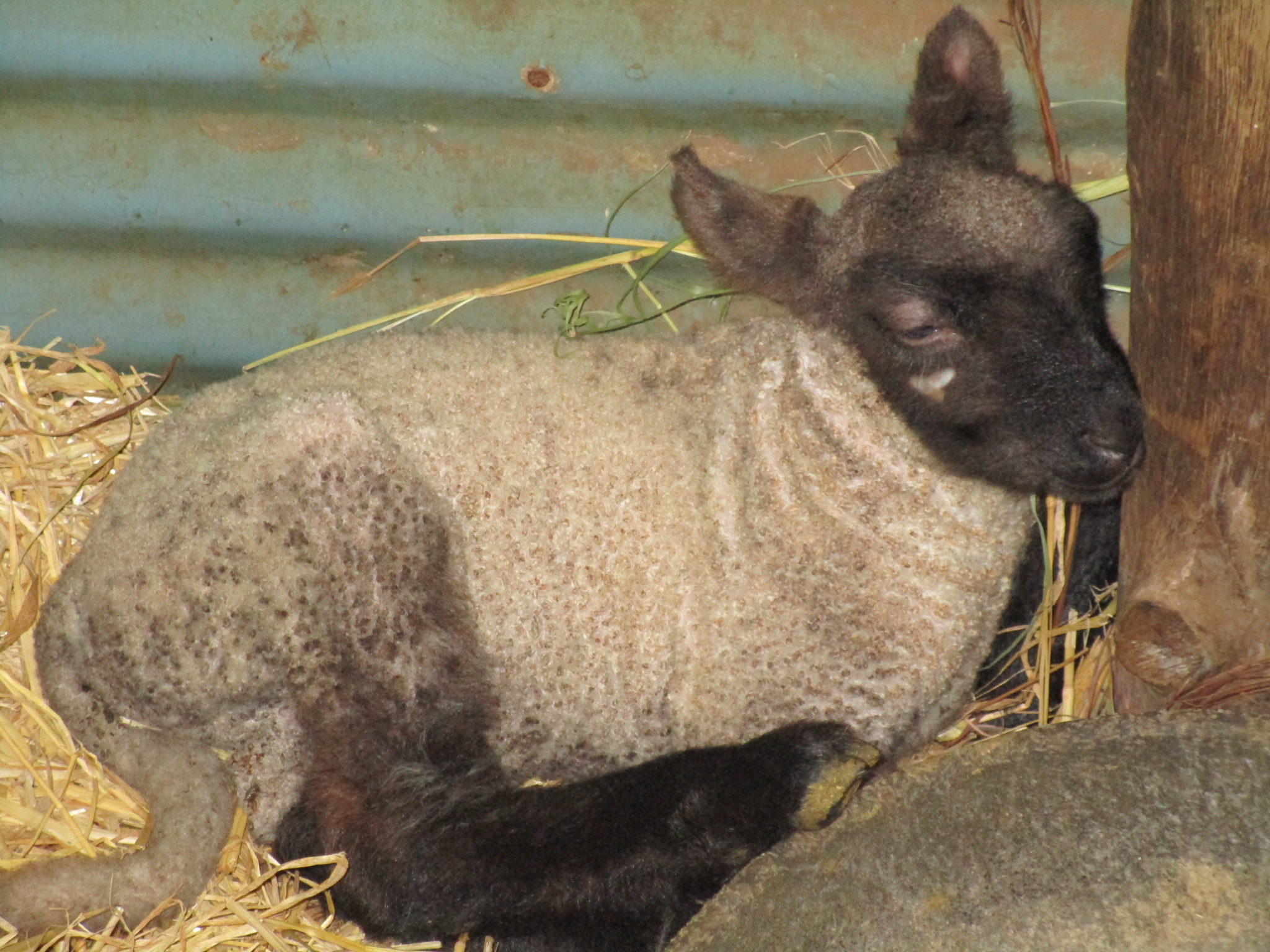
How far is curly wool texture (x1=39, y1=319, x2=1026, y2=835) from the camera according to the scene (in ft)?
9.62

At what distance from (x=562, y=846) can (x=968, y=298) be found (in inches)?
65.9

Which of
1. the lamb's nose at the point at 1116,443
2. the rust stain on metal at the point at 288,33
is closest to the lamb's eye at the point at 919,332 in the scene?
the lamb's nose at the point at 1116,443

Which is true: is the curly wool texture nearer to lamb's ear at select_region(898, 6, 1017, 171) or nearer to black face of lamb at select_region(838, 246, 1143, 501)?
black face of lamb at select_region(838, 246, 1143, 501)

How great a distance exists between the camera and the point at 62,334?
4.04 meters

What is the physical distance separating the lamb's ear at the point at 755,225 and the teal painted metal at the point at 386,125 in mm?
588

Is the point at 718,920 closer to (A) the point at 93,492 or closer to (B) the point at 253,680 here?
(B) the point at 253,680

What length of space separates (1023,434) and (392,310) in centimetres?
219

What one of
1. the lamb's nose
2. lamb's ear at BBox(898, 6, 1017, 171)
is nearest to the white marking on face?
the lamb's nose

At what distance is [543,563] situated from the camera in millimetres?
3102

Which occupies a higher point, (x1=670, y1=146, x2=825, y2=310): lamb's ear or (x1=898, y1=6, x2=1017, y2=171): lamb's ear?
(x1=898, y1=6, x2=1017, y2=171): lamb's ear

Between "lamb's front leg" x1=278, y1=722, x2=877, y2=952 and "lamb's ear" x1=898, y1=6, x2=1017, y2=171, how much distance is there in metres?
1.63

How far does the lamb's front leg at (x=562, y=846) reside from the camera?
9.43 ft

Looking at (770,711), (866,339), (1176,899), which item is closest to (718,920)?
(770,711)

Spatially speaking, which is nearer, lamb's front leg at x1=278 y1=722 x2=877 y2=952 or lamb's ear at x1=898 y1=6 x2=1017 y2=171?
lamb's front leg at x1=278 y1=722 x2=877 y2=952
